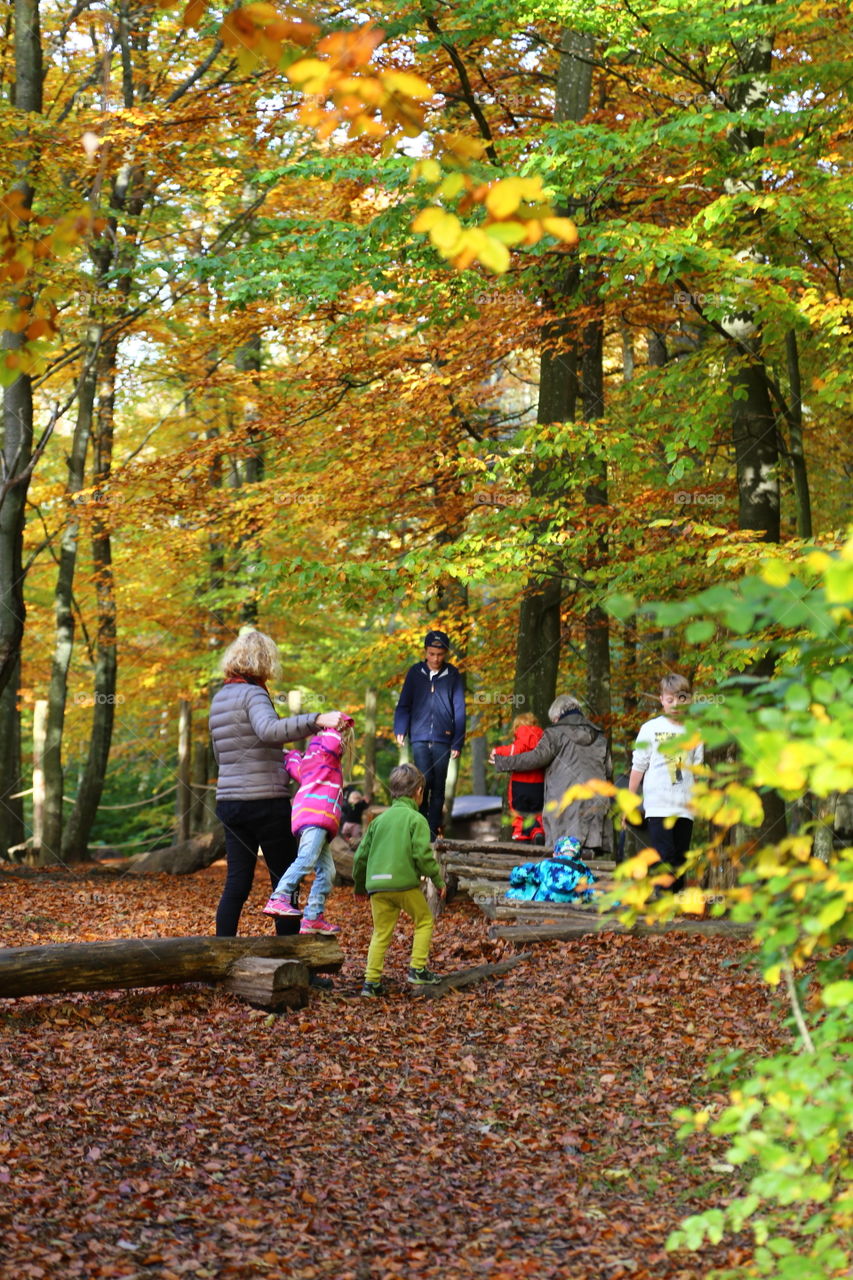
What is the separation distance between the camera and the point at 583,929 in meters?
8.37

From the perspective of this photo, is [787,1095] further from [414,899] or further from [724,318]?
[724,318]

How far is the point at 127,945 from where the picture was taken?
631cm

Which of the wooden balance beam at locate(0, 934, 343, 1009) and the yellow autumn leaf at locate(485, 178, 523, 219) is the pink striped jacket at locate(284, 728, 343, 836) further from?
the yellow autumn leaf at locate(485, 178, 523, 219)

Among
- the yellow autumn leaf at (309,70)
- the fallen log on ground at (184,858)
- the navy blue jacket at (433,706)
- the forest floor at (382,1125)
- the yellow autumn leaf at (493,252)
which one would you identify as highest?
the yellow autumn leaf at (309,70)

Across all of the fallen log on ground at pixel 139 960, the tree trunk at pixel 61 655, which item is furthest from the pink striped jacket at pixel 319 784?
the tree trunk at pixel 61 655

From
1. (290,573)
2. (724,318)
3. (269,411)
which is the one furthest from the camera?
(269,411)

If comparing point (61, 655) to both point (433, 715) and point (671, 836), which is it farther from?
point (671, 836)

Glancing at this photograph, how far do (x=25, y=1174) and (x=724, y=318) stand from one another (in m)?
8.03

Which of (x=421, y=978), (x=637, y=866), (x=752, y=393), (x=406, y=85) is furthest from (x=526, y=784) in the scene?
(x=406, y=85)

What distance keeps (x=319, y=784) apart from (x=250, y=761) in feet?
1.67

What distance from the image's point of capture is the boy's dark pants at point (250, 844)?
689 centimetres

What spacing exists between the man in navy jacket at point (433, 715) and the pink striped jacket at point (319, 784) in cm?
314

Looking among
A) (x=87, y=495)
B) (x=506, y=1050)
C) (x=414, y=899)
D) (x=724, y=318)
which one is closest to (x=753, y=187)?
(x=724, y=318)

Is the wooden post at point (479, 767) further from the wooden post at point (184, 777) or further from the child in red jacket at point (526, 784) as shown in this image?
the child in red jacket at point (526, 784)
